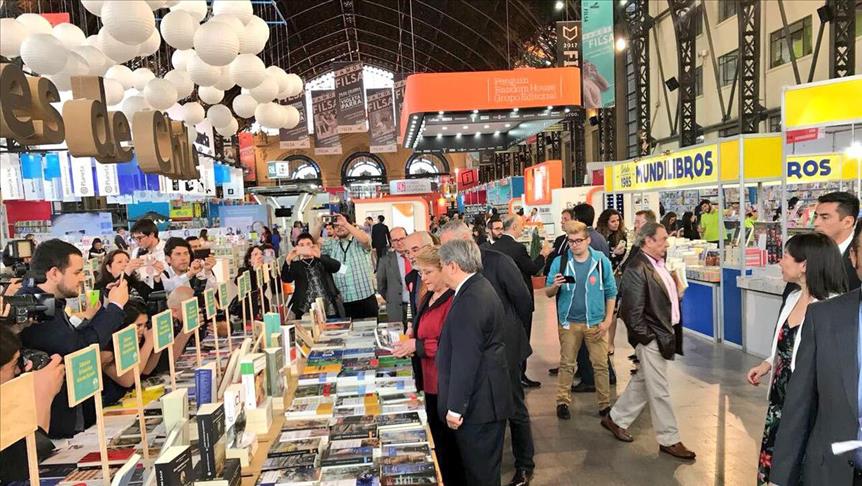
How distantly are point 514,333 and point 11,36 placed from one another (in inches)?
156

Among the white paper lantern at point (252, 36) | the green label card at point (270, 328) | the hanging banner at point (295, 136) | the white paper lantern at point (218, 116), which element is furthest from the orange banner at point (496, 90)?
the hanging banner at point (295, 136)

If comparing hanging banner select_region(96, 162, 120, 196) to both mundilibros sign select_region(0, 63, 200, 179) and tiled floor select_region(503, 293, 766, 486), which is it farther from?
tiled floor select_region(503, 293, 766, 486)

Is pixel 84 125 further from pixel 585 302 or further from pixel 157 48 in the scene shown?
pixel 585 302

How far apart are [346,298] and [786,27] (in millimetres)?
11203

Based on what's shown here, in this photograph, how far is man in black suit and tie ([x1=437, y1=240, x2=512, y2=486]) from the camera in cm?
242

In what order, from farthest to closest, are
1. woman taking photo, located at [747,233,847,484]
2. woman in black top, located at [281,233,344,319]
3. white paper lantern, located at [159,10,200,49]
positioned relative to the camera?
woman in black top, located at [281,233,344,319] → white paper lantern, located at [159,10,200,49] → woman taking photo, located at [747,233,847,484]

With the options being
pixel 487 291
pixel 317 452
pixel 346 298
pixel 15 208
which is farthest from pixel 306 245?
pixel 15 208

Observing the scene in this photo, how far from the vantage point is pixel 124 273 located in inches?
152

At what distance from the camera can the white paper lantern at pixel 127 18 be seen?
347 cm

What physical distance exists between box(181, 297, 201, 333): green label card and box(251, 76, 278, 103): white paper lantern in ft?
10.00

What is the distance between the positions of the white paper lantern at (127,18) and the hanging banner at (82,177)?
5.15m

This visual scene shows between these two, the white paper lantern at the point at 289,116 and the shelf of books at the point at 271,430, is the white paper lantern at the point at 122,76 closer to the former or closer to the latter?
the white paper lantern at the point at 289,116

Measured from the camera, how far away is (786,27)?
1148 centimetres

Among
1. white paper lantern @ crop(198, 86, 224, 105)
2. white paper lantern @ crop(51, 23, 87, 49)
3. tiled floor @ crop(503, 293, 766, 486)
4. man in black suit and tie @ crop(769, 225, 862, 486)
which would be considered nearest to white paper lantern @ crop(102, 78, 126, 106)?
white paper lantern @ crop(51, 23, 87, 49)
